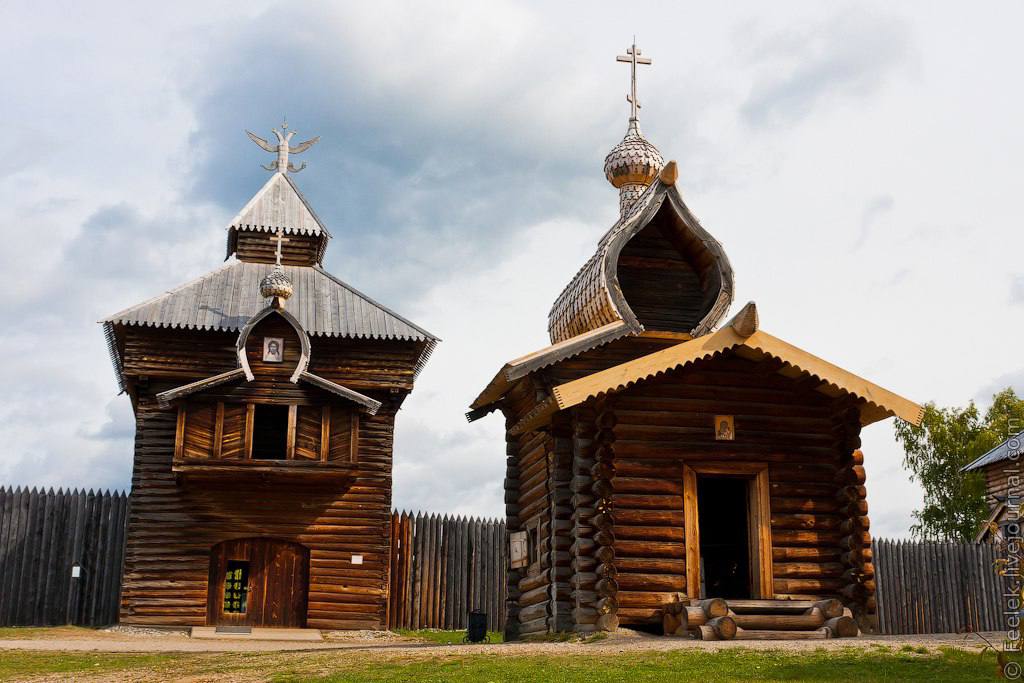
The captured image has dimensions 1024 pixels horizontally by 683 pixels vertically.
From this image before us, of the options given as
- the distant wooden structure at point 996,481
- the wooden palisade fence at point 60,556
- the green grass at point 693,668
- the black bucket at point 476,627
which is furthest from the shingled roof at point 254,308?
the distant wooden structure at point 996,481

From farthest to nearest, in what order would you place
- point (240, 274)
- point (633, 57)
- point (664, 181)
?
1. point (240, 274)
2. point (633, 57)
3. point (664, 181)

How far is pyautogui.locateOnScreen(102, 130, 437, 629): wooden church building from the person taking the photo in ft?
80.1

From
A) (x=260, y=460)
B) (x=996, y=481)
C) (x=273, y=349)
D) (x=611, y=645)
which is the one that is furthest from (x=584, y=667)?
(x=996, y=481)

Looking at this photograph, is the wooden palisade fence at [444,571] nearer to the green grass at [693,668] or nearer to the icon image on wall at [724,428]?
the icon image on wall at [724,428]

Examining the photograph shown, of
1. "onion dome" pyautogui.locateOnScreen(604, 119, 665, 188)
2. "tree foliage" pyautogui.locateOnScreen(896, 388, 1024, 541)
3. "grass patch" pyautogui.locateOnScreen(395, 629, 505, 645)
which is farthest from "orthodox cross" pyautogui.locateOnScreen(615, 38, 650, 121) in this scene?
"tree foliage" pyautogui.locateOnScreen(896, 388, 1024, 541)

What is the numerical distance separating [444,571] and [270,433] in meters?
5.15

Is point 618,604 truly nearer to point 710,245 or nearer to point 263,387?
point 710,245

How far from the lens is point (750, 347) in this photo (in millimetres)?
15586

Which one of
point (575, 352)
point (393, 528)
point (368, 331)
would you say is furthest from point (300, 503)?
point (575, 352)

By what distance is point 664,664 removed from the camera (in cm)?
1181

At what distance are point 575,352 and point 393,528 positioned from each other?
36.9ft

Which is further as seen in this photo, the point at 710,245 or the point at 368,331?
the point at 368,331

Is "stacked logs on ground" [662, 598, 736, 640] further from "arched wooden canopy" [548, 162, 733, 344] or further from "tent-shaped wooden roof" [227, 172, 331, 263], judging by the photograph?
"tent-shaped wooden roof" [227, 172, 331, 263]

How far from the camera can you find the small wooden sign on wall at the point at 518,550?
18.1 m
